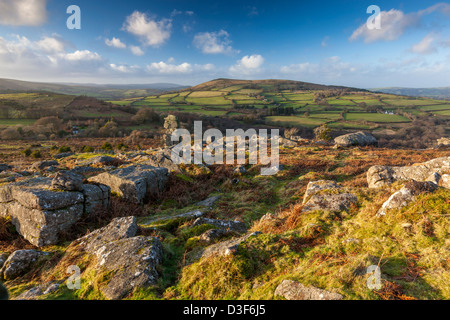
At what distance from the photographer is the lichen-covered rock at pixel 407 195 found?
16.7 feet

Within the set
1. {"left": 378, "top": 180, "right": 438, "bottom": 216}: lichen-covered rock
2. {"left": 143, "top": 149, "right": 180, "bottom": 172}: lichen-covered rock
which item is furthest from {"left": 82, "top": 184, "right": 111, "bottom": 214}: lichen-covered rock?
{"left": 378, "top": 180, "right": 438, "bottom": 216}: lichen-covered rock

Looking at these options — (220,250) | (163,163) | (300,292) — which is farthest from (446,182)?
(163,163)

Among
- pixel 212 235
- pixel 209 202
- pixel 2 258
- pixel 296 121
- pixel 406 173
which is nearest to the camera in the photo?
pixel 212 235

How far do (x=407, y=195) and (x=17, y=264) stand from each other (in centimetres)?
1024

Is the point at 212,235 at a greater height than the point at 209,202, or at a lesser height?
greater

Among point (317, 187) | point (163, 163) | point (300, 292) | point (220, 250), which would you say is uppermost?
point (317, 187)

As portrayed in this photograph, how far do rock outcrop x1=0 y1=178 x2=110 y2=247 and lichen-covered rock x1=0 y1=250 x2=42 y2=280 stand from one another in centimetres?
115

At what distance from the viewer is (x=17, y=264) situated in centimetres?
560

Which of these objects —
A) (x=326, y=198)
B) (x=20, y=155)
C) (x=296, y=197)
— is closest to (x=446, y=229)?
(x=326, y=198)

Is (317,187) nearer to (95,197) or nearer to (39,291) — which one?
(39,291)

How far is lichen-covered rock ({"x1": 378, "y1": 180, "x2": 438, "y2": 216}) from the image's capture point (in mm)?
5094

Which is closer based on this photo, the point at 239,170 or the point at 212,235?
the point at 212,235

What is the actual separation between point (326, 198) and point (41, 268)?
864 cm
